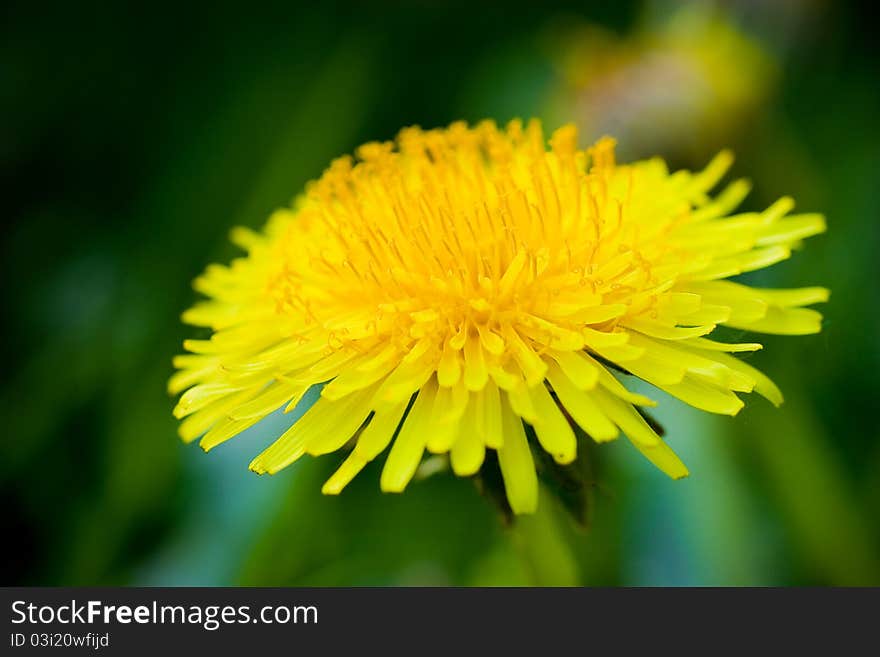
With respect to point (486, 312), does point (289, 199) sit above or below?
above

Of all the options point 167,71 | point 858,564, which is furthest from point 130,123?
point 858,564

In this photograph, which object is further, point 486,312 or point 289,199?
point 289,199

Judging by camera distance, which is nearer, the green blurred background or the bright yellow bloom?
the bright yellow bloom

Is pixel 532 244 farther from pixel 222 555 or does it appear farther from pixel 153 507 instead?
pixel 153 507

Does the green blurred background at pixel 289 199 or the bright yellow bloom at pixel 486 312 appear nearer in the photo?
the bright yellow bloom at pixel 486 312
